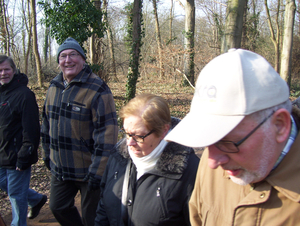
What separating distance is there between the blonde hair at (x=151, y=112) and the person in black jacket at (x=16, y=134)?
162cm

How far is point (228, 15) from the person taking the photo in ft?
20.0

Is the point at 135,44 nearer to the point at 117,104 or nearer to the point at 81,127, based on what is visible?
the point at 117,104

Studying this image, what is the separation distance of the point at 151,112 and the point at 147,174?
1.56ft

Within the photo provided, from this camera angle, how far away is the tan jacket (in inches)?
42.2

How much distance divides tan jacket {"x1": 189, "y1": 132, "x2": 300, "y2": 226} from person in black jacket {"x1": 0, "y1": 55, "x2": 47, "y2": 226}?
8.02 feet

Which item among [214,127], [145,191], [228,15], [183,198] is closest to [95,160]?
[145,191]

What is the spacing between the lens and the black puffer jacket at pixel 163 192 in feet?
5.95

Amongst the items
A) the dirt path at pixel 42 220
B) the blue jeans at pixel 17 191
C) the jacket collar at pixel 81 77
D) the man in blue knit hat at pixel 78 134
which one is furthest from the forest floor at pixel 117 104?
the jacket collar at pixel 81 77

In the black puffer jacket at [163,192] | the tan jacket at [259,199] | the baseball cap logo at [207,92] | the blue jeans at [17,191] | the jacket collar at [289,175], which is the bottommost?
the blue jeans at [17,191]

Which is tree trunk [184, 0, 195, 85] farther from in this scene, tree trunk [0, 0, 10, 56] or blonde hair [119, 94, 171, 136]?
blonde hair [119, 94, 171, 136]

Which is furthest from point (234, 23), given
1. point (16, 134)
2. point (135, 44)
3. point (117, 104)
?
point (117, 104)

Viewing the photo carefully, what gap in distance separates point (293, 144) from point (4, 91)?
128 inches

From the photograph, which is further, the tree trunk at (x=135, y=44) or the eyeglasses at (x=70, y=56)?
the tree trunk at (x=135, y=44)

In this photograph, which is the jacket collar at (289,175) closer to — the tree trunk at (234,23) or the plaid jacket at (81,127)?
the plaid jacket at (81,127)
